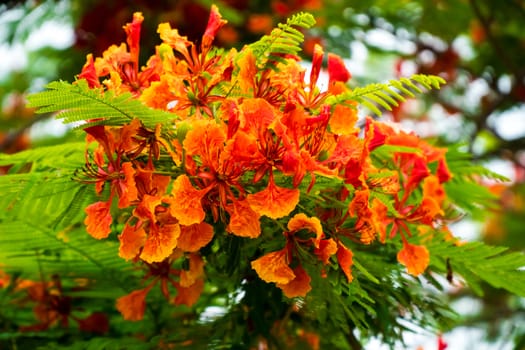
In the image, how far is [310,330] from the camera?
83.2 inches

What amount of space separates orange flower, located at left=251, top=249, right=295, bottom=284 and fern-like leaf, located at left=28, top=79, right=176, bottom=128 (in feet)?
1.08

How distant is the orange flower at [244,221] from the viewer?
60.4 inches

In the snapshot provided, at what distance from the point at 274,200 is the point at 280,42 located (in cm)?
35

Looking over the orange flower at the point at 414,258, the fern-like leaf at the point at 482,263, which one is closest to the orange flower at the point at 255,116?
the orange flower at the point at 414,258

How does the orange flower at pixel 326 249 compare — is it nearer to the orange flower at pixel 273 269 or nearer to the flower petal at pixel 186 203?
the orange flower at pixel 273 269

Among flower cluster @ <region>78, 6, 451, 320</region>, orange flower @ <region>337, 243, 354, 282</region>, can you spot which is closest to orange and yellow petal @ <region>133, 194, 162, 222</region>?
flower cluster @ <region>78, 6, 451, 320</region>

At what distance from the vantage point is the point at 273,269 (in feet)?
5.20

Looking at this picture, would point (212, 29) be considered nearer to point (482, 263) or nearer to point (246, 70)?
point (246, 70)

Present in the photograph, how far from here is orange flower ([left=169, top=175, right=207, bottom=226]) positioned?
1521 millimetres

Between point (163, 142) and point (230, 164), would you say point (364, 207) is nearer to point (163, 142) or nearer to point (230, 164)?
point (230, 164)

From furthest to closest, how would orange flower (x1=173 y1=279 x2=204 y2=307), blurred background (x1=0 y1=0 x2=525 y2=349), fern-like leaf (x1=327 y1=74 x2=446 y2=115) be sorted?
blurred background (x1=0 y1=0 x2=525 y2=349), orange flower (x1=173 y1=279 x2=204 y2=307), fern-like leaf (x1=327 y1=74 x2=446 y2=115)

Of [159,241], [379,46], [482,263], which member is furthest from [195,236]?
[379,46]

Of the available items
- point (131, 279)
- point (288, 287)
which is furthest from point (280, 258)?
point (131, 279)

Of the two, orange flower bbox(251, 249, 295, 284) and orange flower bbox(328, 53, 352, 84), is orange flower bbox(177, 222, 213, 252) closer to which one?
orange flower bbox(251, 249, 295, 284)
